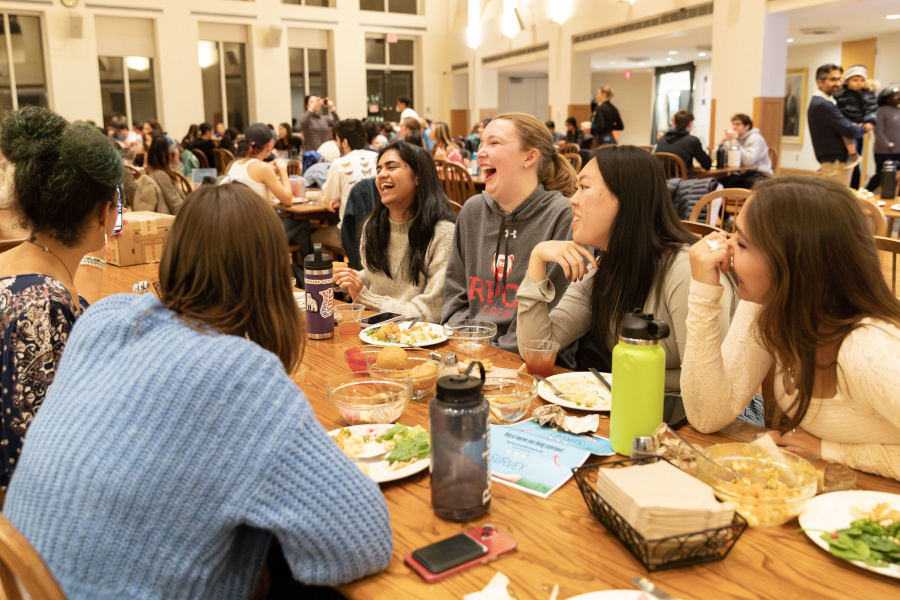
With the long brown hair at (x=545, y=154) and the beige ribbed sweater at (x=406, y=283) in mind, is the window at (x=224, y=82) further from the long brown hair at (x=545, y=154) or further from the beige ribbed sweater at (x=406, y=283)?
the long brown hair at (x=545, y=154)

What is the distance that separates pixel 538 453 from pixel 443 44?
16.5 m

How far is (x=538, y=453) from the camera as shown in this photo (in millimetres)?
1345

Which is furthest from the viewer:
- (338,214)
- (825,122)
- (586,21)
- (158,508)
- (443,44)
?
(443,44)

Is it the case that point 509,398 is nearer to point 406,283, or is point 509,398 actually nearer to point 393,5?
point 406,283

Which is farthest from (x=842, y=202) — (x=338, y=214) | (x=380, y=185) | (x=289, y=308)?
(x=338, y=214)

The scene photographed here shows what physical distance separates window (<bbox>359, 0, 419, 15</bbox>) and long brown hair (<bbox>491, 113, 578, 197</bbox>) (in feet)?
47.3

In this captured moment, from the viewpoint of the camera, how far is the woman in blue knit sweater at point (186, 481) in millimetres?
941

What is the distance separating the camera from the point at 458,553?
1.02 m

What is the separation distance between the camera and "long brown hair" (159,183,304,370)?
1091 millimetres

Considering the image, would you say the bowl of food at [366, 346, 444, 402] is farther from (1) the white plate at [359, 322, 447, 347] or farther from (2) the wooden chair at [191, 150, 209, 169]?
(2) the wooden chair at [191, 150, 209, 169]

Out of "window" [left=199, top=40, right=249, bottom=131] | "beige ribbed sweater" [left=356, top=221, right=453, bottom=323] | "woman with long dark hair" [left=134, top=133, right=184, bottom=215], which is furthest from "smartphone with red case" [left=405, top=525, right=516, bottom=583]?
"window" [left=199, top=40, right=249, bottom=131]

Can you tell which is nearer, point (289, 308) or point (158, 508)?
point (158, 508)

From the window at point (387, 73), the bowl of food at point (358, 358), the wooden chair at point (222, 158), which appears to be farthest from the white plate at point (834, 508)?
the window at point (387, 73)

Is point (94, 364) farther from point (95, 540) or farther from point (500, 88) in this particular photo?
point (500, 88)
